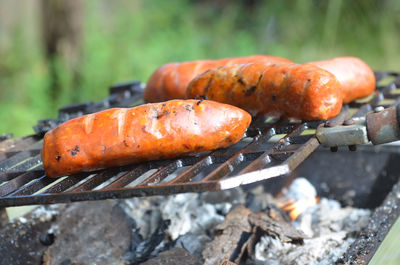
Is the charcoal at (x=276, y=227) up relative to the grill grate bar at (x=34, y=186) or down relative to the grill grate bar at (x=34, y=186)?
down

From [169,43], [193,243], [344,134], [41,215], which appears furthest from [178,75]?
[169,43]

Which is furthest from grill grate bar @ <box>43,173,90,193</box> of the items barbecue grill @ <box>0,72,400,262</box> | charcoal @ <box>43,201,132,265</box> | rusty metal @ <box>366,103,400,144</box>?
rusty metal @ <box>366,103,400,144</box>

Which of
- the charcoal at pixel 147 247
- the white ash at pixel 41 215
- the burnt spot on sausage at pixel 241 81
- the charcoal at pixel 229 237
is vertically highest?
the burnt spot on sausage at pixel 241 81

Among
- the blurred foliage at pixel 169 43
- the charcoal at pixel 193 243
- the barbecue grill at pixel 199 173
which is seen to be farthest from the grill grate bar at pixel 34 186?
the blurred foliage at pixel 169 43

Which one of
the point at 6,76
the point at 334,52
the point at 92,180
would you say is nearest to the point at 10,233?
the point at 92,180

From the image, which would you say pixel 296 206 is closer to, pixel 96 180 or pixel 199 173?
pixel 199 173

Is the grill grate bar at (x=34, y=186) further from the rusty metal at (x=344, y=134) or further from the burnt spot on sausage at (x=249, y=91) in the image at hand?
the rusty metal at (x=344, y=134)

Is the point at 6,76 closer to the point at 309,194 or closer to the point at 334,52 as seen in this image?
the point at 334,52

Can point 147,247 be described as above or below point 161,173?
below
